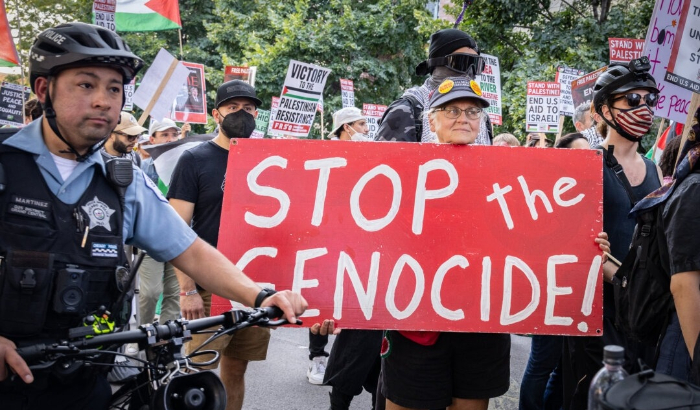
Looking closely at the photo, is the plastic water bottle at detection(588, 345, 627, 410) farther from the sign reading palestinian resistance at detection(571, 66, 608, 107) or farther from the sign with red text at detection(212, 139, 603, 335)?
the sign reading palestinian resistance at detection(571, 66, 608, 107)

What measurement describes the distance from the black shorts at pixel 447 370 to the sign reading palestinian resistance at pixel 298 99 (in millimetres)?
9441

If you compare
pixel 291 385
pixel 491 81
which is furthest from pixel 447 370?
pixel 491 81

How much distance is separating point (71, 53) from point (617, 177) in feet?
9.60

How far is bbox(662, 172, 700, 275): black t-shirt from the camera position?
10.2 ft

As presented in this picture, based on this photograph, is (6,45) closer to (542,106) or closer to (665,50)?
(665,50)

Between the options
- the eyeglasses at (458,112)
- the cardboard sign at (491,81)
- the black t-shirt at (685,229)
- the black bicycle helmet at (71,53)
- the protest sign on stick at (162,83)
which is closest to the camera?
the black bicycle helmet at (71,53)

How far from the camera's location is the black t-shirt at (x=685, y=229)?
3.12m

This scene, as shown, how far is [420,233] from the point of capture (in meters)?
3.93

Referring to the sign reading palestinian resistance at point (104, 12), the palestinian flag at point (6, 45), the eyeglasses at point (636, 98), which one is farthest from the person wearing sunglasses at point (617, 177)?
the sign reading palestinian resistance at point (104, 12)

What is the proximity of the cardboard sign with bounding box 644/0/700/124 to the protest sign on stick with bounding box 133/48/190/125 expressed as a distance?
6583 millimetres

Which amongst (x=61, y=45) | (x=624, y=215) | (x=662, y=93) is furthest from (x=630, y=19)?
(x=61, y=45)

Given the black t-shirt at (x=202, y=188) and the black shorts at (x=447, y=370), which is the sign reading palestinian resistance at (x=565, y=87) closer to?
the black t-shirt at (x=202, y=188)

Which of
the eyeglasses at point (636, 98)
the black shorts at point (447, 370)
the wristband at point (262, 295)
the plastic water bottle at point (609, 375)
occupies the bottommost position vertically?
the black shorts at point (447, 370)

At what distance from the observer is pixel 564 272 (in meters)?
3.94
